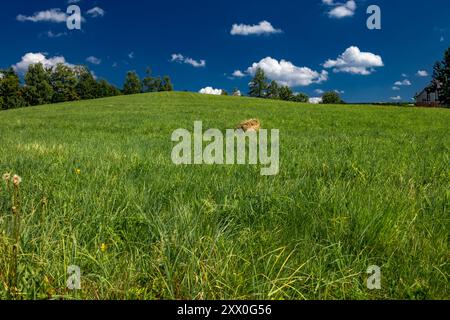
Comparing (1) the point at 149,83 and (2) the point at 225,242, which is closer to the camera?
(2) the point at 225,242

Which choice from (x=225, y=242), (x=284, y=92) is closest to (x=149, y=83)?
(x=284, y=92)

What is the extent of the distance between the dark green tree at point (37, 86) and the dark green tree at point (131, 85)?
30.2 m

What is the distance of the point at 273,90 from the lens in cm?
13138

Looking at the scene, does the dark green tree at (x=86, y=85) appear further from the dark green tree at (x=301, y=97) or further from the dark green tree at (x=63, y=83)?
the dark green tree at (x=301, y=97)

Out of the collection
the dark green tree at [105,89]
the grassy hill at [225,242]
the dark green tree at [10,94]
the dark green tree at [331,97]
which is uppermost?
the dark green tree at [331,97]

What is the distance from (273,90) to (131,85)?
2284 inches

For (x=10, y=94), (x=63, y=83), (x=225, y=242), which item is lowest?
(x=225, y=242)

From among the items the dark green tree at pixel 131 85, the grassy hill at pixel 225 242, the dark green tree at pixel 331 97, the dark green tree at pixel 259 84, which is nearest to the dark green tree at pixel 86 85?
the dark green tree at pixel 131 85

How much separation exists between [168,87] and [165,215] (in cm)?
13234

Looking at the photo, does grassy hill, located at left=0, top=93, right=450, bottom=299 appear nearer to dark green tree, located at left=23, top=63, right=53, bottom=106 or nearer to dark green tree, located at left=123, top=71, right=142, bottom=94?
dark green tree, located at left=23, top=63, right=53, bottom=106

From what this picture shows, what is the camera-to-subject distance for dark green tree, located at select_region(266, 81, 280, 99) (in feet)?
429

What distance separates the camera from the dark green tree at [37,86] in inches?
3457

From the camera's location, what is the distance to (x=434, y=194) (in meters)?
3.43

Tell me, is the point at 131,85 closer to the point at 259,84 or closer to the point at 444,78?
the point at 259,84
